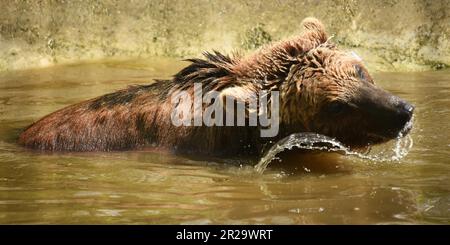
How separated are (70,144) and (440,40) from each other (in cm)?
750

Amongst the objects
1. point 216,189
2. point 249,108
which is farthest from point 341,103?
point 216,189

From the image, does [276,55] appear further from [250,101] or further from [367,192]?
[367,192]

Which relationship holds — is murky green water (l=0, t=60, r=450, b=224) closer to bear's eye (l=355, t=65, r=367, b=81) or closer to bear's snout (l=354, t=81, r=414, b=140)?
bear's snout (l=354, t=81, r=414, b=140)

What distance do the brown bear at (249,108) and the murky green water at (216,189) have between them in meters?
0.19

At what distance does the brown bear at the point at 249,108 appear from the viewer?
16.5 ft

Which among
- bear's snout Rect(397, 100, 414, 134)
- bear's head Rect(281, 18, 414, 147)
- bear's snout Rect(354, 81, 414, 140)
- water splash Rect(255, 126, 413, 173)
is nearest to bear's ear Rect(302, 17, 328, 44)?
bear's head Rect(281, 18, 414, 147)

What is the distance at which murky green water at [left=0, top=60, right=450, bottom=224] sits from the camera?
374cm

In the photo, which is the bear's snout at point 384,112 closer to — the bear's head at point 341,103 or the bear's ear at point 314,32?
the bear's head at point 341,103

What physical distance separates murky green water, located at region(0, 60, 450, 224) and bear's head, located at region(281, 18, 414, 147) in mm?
273

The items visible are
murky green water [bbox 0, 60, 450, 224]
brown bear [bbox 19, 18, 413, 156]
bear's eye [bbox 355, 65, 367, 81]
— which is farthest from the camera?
bear's eye [bbox 355, 65, 367, 81]
